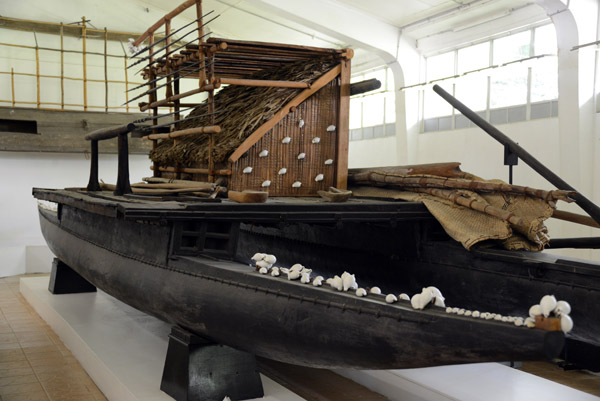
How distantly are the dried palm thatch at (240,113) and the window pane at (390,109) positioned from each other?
930 cm

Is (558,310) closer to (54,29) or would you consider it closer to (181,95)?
(181,95)

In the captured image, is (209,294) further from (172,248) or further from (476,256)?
(476,256)

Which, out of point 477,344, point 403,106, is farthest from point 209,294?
point 403,106

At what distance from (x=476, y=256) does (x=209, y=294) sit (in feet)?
5.08

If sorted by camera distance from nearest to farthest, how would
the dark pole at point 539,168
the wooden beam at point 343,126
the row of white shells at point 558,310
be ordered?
the row of white shells at point 558,310 → the dark pole at point 539,168 → the wooden beam at point 343,126

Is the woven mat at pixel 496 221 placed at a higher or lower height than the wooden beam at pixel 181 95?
lower

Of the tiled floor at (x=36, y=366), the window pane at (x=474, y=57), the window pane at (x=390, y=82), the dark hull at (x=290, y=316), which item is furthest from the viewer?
the window pane at (x=390, y=82)

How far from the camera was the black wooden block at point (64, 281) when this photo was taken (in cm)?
621

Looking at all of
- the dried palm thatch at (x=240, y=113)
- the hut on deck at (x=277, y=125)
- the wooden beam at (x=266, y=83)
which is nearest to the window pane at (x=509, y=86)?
the dried palm thatch at (x=240, y=113)

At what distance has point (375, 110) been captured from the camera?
15.3 meters

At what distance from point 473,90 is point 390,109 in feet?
9.97

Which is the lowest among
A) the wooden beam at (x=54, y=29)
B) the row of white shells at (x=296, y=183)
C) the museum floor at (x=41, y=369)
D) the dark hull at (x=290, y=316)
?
the museum floor at (x=41, y=369)

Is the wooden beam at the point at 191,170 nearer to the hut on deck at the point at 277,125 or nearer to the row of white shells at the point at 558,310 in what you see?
the hut on deck at the point at 277,125

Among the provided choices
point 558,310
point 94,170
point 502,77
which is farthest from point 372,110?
point 558,310
